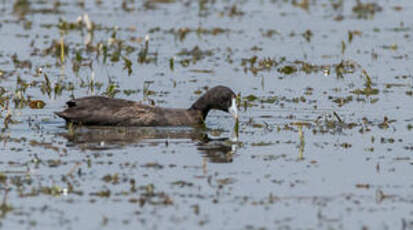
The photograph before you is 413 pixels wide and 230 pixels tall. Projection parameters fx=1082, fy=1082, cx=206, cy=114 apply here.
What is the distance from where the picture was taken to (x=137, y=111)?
16438mm

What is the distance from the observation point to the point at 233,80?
2042 centimetres


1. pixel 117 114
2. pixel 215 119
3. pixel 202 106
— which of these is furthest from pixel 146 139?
pixel 215 119

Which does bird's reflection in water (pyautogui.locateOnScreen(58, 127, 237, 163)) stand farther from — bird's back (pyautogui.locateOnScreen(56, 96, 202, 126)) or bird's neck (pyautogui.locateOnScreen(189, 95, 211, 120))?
bird's neck (pyautogui.locateOnScreen(189, 95, 211, 120))

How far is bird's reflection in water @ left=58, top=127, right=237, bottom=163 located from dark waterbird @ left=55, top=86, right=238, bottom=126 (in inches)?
6.2

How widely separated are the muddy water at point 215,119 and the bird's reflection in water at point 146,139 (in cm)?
4

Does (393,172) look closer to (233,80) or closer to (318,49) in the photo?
(233,80)

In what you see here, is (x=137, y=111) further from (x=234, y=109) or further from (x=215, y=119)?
(x=215, y=119)

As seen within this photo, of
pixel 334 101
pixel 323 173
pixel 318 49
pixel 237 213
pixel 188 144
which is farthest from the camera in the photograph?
pixel 318 49

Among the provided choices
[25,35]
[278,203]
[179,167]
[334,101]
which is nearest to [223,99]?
[334,101]

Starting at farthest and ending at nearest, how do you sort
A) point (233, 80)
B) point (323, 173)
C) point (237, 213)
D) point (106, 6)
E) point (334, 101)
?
point (106, 6), point (233, 80), point (334, 101), point (323, 173), point (237, 213)

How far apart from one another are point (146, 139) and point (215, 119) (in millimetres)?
2497

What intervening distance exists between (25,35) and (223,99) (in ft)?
30.2

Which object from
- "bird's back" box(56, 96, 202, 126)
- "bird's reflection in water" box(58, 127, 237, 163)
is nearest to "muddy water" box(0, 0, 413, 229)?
"bird's reflection in water" box(58, 127, 237, 163)

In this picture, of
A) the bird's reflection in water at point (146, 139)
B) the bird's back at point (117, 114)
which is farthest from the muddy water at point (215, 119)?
the bird's back at point (117, 114)
